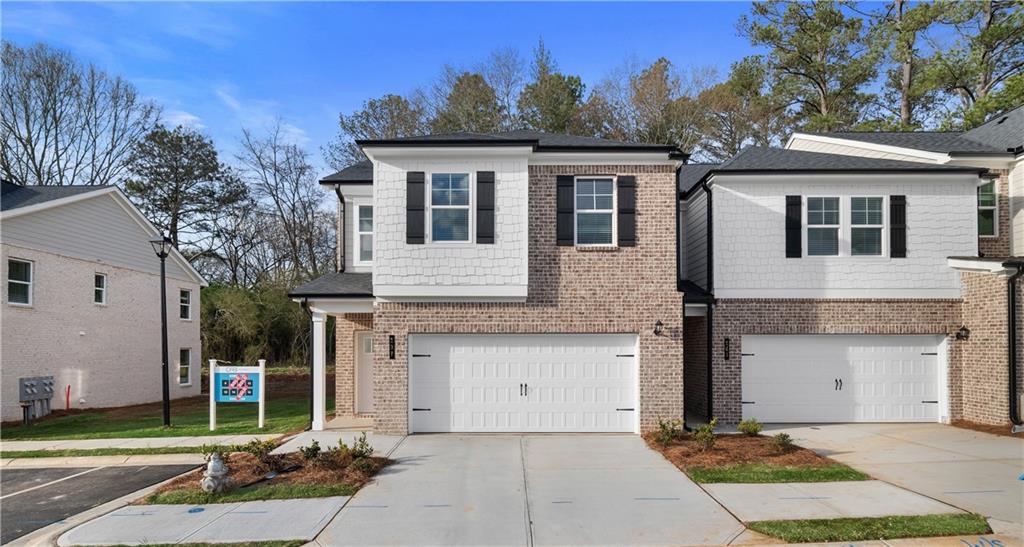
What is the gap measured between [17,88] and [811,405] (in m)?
37.7

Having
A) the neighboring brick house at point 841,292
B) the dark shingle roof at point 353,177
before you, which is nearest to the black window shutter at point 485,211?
the dark shingle roof at point 353,177

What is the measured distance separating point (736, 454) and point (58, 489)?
1065 cm

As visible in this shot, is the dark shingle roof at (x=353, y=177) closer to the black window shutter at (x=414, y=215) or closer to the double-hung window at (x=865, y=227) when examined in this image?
the black window shutter at (x=414, y=215)

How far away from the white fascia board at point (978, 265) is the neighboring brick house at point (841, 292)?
0.06 meters

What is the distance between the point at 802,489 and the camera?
818 centimetres

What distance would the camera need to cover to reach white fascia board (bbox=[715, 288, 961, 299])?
13.1 metres

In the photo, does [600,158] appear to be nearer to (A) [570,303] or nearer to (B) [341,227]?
(A) [570,303]

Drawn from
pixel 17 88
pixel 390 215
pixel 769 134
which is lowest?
pixel 390 215

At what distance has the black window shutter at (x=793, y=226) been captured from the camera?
13.2 m


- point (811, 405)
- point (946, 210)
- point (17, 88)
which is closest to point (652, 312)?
point (811, 405)

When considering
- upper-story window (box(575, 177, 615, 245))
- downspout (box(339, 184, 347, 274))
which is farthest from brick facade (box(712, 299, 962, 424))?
downspout (box(339, 184, 347, 274))

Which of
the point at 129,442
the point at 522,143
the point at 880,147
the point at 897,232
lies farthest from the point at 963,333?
the point at 129,442

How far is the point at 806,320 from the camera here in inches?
516

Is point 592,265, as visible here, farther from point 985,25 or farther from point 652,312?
point 985,25
